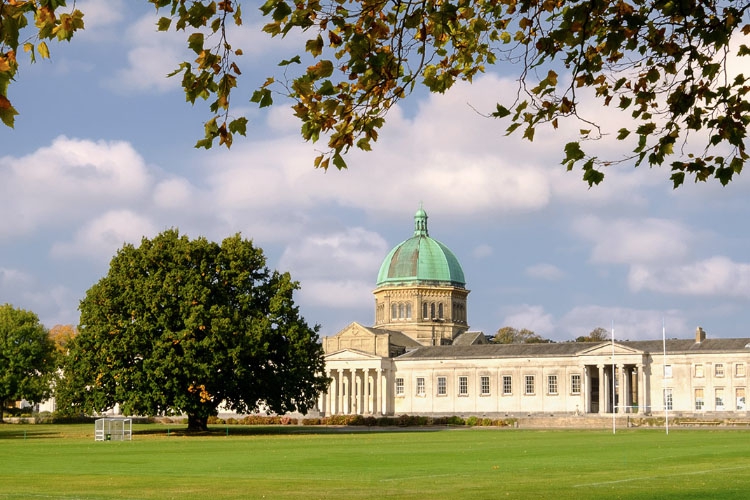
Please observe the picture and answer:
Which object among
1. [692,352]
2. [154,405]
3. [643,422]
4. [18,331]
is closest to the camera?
[154,405]

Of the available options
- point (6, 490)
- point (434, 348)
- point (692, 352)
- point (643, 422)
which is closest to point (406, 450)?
point (6, 490)

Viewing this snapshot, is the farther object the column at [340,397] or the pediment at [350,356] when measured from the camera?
the column at [340,397]

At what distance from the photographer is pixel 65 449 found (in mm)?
49938

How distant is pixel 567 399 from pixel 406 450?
270ft

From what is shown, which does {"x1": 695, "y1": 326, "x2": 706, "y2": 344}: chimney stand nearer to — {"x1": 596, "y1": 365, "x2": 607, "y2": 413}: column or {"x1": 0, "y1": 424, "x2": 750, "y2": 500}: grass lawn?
{"x1": 596, "y1": 365, "x2": 607, "y2": 413}: column

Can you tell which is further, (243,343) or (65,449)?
(243,343)

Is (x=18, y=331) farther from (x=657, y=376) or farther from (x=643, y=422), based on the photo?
(x=657, y=376)

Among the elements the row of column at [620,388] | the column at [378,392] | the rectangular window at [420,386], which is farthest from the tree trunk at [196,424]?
the column at [378,392]

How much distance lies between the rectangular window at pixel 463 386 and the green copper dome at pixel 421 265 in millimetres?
17843

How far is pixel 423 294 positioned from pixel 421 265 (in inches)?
155

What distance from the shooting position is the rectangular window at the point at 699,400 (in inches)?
4584

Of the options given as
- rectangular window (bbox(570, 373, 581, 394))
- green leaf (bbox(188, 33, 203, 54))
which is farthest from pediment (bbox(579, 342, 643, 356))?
green leaf (bbox(188, 33, 203, 54))

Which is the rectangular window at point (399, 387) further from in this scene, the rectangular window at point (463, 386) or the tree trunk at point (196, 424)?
the tree trunk at point (196, 424)

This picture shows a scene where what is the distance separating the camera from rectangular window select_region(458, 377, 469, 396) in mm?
130000
